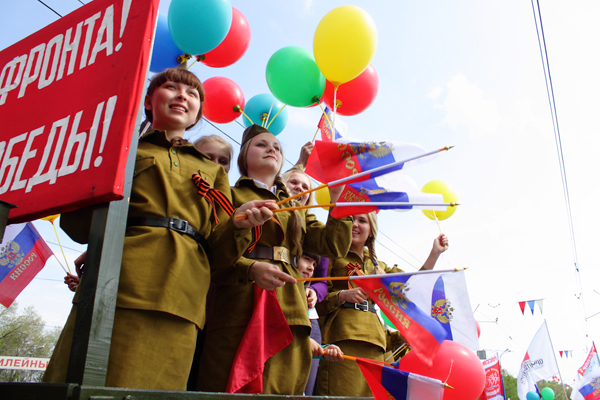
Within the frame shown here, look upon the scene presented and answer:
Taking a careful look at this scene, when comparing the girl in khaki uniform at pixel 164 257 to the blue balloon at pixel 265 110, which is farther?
the blue balloon at pixel 265 110

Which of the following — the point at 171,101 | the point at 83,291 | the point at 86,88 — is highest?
the point at 171,101

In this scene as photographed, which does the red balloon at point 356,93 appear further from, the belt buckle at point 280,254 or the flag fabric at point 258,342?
the flag fabric at point 258,342

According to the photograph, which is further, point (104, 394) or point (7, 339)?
point (7, 339)

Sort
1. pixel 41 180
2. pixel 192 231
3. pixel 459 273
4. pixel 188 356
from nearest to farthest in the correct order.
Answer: pixel 41 180, pixel 188 356, pixel 192 231, pixel 459 273

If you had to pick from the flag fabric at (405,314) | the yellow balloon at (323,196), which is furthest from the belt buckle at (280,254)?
the yellow balloon at (323,196)

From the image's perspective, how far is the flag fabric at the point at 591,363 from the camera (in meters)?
9.27

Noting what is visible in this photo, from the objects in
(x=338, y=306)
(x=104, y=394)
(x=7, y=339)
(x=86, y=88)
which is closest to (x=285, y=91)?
(x=338, y=306)

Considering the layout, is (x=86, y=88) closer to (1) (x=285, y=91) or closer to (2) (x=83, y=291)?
(2) (x=83, y=291)

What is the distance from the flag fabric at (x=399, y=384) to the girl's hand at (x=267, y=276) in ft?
2.48

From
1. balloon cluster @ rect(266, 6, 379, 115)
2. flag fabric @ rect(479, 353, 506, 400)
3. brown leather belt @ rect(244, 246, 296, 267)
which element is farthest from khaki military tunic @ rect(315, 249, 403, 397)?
flag fabric @ rect(479, 353, 506, 400)

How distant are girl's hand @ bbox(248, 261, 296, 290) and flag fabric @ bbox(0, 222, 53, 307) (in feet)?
7.51

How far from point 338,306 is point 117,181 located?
200 cm

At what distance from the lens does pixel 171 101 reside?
5.83 ft

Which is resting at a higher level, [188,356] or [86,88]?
[86,88]
